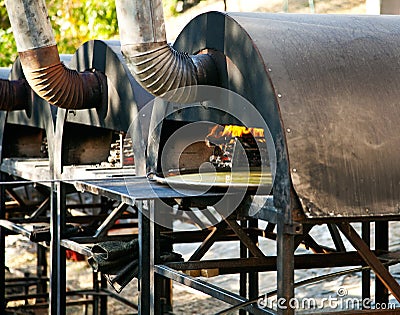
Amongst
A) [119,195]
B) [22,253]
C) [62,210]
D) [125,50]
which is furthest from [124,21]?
[22,253]

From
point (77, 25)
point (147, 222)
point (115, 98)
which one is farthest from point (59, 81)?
Answer: point (77, 25)

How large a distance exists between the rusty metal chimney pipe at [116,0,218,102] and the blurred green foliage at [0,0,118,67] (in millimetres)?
Result: 11189

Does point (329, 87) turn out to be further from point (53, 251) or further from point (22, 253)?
point (22, 253)

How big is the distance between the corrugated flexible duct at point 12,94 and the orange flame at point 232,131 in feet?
10.7

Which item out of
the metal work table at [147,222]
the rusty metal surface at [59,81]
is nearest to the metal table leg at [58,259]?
the rusty metal surface at [59,81]

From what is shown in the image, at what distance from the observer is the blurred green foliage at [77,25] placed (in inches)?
664

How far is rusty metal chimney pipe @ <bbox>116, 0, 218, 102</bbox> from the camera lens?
566 cm

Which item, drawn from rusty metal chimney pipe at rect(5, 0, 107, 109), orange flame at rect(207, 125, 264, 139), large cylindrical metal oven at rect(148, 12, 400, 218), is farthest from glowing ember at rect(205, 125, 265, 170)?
rusty metal chimney pipe at rect(5, 0, 107, 109)

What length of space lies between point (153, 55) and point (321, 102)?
49.3 inches

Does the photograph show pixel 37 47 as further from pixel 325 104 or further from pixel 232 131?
pixel 325 104

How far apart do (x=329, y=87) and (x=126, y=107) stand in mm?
2541

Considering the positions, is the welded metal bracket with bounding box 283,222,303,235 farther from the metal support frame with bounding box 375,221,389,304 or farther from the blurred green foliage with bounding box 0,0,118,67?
the blurred green foliage with bounding box 0,0,118,67

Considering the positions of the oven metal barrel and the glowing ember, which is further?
the glowing ember

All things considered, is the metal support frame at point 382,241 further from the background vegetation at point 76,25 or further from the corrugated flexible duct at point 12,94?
the background vegetation at point 76,25
